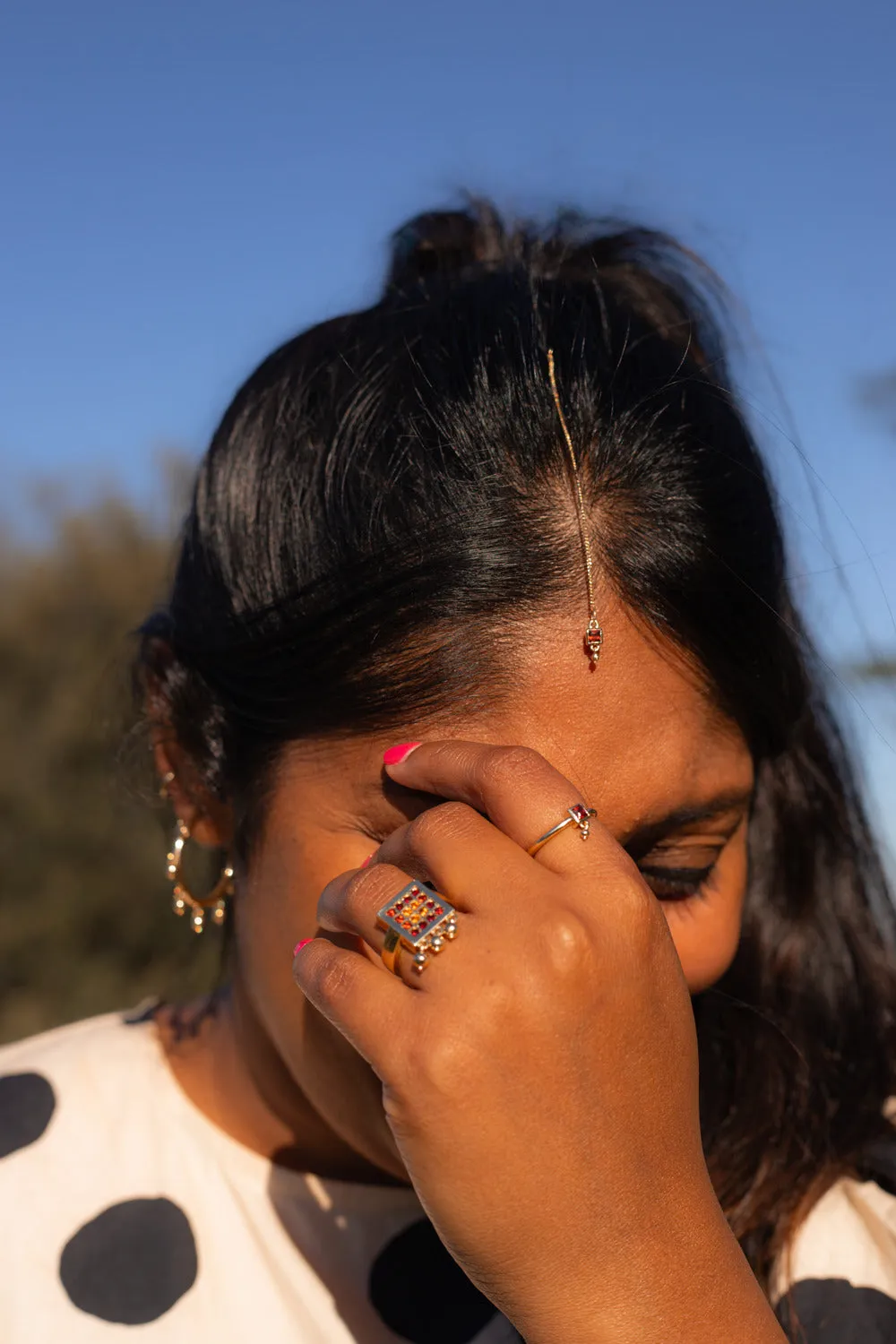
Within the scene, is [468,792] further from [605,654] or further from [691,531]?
[691,531]

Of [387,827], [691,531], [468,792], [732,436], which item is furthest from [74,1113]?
[732,436]

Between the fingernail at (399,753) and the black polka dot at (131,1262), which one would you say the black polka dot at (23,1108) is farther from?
the fingernail at (399,753)

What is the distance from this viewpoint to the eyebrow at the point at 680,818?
1.66 metres

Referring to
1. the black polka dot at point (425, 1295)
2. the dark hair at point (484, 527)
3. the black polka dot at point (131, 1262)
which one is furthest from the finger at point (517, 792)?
the black polka dot at point (131, 1262)

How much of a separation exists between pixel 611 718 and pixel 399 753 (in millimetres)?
298

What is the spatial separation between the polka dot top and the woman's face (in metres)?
0.23

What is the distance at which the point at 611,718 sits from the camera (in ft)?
5.25

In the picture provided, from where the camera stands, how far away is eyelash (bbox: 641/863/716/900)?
177 centimetres

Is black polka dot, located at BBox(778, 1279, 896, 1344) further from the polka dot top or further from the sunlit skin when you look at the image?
the sunlit skin

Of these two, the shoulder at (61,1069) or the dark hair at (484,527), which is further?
the shoulder at (61,1069)

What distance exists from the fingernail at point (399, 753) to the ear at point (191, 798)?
0.47m

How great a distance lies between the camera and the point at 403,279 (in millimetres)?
2232

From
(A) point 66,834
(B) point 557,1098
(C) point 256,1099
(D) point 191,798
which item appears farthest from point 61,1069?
(A) point 66,834

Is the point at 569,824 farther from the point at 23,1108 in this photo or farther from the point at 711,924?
the point at 23,1108
